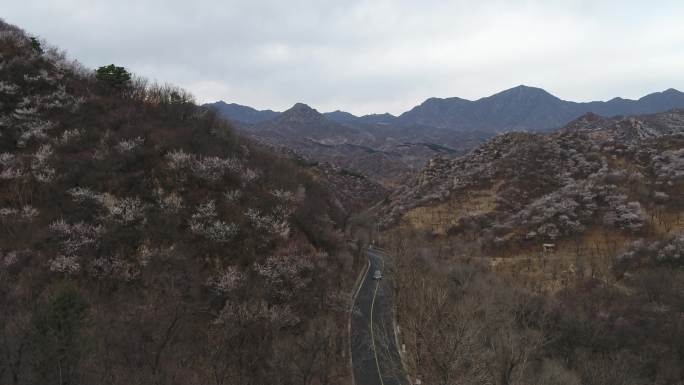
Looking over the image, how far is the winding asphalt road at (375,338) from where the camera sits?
2800 cm

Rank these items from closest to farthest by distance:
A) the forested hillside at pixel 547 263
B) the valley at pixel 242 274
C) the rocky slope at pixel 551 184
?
the valley at pixel 242 274 → the forested hillside at pixel 547 263 → the rocky slope at pixel 551 184

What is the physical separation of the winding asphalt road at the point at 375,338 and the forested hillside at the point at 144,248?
1429 millimetres

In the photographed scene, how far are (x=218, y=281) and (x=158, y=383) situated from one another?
14.4m

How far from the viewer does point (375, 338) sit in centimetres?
3388

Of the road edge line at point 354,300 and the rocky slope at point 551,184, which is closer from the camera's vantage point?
the road edge line at point 354,300

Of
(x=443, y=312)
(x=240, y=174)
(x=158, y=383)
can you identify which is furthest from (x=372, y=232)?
(x=158, y=383)

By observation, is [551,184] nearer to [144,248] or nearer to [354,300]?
[354,300]

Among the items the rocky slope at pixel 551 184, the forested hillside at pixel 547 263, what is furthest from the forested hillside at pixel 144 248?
the rocky slope at pixel 551 184

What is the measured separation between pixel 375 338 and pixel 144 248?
20575mm

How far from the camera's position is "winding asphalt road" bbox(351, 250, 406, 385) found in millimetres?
28000

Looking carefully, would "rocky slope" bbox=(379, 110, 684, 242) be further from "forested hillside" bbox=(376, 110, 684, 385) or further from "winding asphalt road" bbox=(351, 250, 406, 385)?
"winding asphalt road" bbox=(351, 250, 406, 385)

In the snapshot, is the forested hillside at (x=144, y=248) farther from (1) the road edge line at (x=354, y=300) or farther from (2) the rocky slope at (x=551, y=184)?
(2) the rocky slope at (x=551, y=184)

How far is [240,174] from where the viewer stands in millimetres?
43625

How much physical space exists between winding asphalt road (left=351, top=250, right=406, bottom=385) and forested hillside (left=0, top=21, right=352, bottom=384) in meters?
1.43
